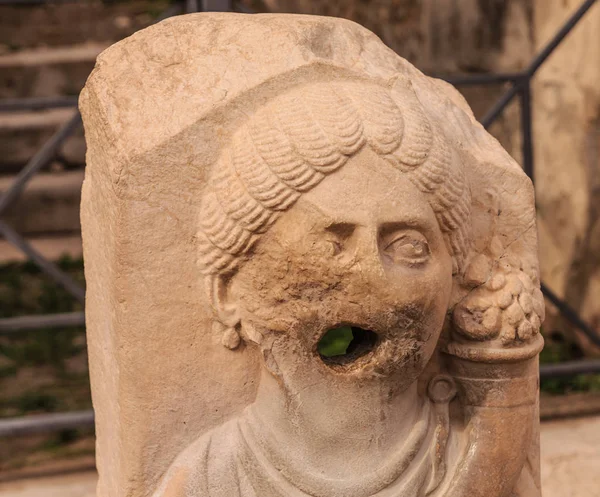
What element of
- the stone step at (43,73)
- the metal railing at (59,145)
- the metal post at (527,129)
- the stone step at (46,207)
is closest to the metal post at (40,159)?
the metal railing at (59,145)

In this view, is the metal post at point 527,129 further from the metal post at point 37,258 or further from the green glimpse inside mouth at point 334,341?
the metal post at point 37,258

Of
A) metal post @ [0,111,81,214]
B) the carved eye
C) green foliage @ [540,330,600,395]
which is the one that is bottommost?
green foliage @ [540,330,600,395]

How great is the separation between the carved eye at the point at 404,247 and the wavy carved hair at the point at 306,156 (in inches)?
3.3

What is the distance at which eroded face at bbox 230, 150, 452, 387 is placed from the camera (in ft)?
5.35

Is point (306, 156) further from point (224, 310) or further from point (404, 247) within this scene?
point (224, 310)

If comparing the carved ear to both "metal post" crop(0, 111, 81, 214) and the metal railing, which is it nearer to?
the metal railing

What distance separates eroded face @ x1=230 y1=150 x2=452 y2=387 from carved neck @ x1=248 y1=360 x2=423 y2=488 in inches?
1.6

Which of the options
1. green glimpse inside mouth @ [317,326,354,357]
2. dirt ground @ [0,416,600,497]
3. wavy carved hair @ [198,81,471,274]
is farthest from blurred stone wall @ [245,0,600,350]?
wavy carved hair @ [198,81,471,274]

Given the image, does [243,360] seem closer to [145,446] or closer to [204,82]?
[145,446]

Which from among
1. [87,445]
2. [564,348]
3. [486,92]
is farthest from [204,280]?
[486,92]

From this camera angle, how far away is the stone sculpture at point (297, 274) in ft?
5.41

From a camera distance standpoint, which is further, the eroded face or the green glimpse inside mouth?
the green glimpse inside mouth

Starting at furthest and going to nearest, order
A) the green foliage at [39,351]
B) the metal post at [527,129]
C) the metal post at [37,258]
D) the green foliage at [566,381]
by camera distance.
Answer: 1. the green foliage at [39,351]
2. the green foliage at [566,381]
3. the metal post at [527,129]
4. the metal post at [37,258]

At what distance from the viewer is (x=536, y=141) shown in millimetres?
4387
